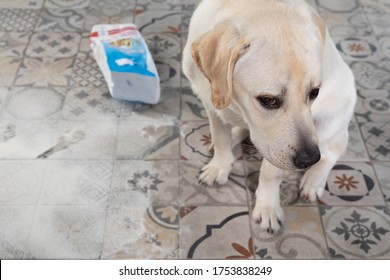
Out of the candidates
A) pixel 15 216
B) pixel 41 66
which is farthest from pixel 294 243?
pixel 41 66

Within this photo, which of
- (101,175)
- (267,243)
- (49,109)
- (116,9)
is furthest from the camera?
(116,9)

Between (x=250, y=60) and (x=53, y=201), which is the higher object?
(x=250, y=60)

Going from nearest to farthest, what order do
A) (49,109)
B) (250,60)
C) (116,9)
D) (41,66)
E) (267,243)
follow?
(250,60) → (267,243) → (49,109) → (41,66) → (116,9)

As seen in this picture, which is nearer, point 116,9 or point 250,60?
point 250,60

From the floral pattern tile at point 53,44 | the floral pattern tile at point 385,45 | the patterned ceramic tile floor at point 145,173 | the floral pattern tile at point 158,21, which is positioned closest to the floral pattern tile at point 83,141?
the patterned ceramic tile floor at point 145,173

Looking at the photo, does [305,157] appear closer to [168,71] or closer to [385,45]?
[168,71]

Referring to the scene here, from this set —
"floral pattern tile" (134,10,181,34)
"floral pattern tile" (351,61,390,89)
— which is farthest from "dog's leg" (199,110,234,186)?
"floral pattern tile" (134,10,181,34)

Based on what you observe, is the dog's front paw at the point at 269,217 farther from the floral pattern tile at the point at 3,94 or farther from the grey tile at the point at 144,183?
the floral pattern tile at the point at 3,94

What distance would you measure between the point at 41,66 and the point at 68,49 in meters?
0.17

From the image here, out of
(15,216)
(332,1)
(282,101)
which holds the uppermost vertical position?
(282,101)

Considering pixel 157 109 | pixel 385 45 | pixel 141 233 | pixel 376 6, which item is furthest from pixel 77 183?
pixel 376 6

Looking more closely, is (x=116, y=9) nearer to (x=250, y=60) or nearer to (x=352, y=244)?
(x=250, y=60)

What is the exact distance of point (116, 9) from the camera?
245 centimetres

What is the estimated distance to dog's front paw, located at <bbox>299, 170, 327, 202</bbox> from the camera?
1.58 metres
